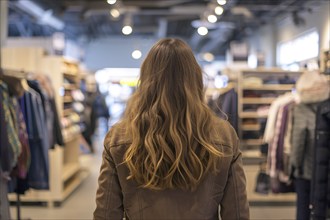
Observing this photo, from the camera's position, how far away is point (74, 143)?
7484 mm

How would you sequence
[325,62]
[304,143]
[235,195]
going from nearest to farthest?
[235,195], [304,143], [325,62]

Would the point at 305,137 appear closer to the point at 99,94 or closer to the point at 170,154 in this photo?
the point at 170,154

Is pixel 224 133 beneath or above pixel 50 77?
beneath

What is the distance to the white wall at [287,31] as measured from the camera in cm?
409

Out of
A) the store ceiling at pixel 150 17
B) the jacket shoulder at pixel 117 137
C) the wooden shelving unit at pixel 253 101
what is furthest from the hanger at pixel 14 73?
the wooden shelving unit at pixel 253 101

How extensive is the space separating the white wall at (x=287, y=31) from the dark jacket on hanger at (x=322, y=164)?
Result: 101 centimetres

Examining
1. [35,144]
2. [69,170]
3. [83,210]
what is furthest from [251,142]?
[35,144]

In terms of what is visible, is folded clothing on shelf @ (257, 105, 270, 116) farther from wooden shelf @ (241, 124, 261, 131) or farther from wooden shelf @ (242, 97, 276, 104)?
wooden shelf @ (241, 124, 261, 131)

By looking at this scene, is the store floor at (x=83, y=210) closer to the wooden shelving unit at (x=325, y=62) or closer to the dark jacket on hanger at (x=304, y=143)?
the dark jacket on hanger at (x=304, y=143)

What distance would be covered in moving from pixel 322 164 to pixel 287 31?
17.6 feet

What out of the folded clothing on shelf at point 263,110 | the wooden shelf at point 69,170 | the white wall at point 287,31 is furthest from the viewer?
the wooden shelf at point 69,170

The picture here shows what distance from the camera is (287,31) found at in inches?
324

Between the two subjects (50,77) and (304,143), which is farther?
(50,77)

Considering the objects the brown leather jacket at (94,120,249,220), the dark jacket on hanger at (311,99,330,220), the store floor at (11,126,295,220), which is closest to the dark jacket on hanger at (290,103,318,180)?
the dark jacket on hanger at (311,99,330,220)
